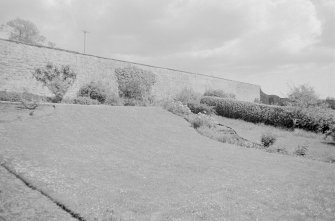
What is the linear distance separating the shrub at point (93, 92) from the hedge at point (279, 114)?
1067 cm

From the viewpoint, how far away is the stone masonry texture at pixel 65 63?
1878 centimetres

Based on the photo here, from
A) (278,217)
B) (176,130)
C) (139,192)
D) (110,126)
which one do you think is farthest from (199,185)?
(176,130)

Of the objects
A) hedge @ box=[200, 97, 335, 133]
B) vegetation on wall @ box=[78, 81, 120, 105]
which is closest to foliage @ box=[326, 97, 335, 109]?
hedge @ box=[200, 97, 335, 133]

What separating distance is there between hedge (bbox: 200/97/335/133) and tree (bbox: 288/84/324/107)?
1.52 m

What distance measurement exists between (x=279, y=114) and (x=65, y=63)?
16.2 meters

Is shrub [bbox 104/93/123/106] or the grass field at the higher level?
shrub [bbox 104/93/123/106]

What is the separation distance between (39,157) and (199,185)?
4.60 metres

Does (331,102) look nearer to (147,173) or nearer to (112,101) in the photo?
(112,101)

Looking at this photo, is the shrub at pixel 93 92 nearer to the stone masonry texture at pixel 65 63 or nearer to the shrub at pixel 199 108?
the stone masonry texture at pixel 65 63

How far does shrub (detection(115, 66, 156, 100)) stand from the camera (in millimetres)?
26156

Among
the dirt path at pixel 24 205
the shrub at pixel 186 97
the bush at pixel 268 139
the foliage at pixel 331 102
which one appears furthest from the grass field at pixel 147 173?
the foliage at pixel 331 102

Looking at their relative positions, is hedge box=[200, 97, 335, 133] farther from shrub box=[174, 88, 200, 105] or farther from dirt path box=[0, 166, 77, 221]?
dirt path box=[0, 166, 77, 221]

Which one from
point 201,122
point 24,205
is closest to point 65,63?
point 201,122

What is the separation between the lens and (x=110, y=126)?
14961 mm
